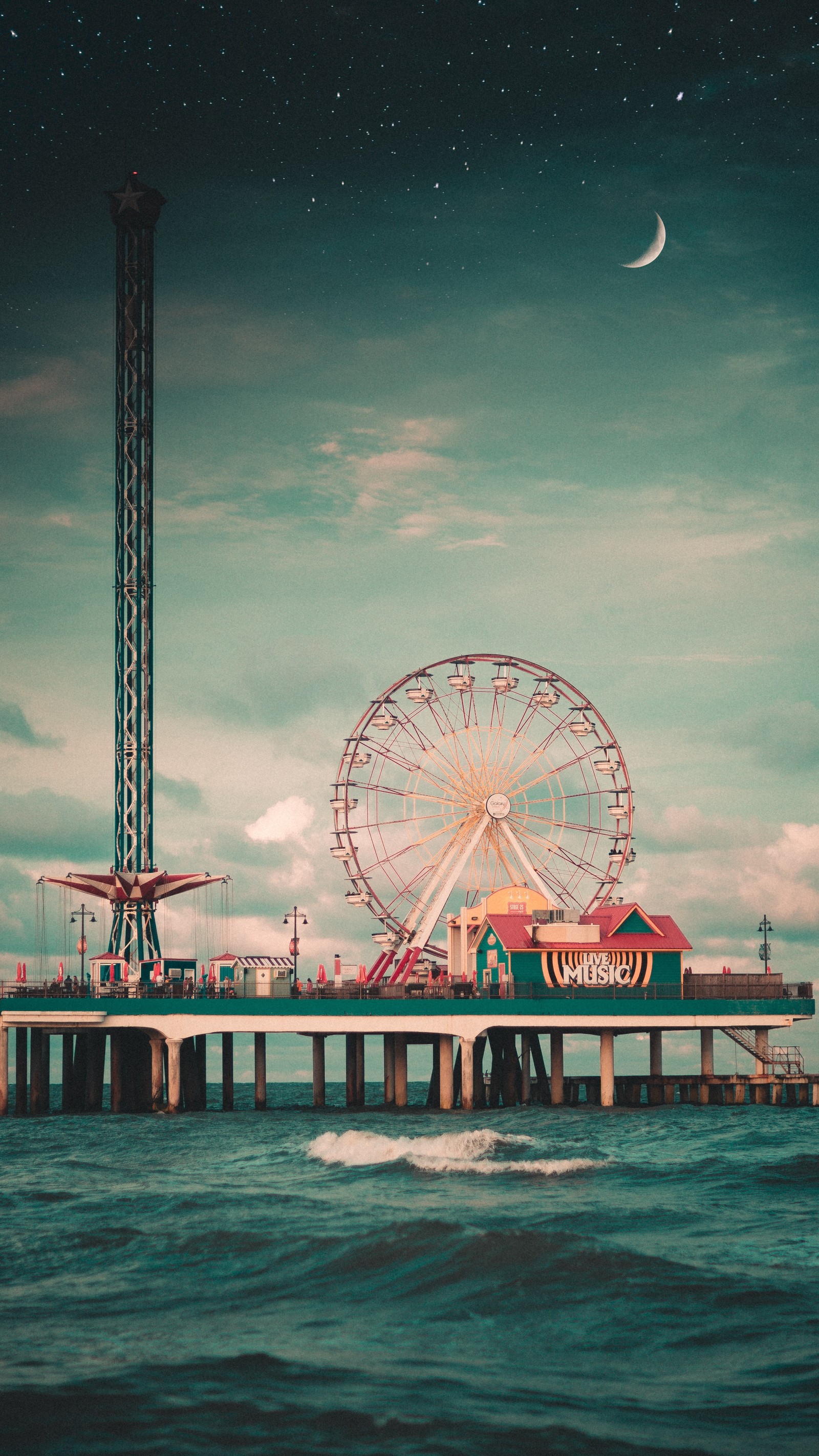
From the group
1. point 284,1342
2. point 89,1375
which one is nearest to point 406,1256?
point 284,1342

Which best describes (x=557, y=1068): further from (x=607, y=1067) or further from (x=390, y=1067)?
(x=390, y=1067)

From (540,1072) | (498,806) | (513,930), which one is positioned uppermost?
(498,806)

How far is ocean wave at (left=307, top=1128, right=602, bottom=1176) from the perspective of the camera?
40.7m

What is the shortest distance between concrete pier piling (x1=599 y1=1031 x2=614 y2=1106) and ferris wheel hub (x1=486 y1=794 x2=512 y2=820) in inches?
494

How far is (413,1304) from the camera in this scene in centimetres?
2466

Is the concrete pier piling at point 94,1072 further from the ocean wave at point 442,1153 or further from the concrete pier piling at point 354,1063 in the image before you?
the ocean wave at point 442,1153

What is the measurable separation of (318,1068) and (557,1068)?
11513 mm

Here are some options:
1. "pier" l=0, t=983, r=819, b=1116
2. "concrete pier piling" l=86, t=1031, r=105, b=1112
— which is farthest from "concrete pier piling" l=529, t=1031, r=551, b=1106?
"concrete pier piling" l=86, t=1031, r=105, b=1112

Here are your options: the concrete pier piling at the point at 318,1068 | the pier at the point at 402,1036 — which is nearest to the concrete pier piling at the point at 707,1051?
the pier at the point at 402,1036

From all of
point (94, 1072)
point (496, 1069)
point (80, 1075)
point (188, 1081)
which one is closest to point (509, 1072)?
point (496, 1069)

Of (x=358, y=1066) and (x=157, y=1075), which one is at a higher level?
(x=157, y=1075)

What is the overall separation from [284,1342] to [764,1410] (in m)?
7.18

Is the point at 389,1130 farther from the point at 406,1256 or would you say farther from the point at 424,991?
the point at 406,1256

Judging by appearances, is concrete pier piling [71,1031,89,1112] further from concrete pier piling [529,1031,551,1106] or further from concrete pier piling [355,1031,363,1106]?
concrete pier piling [529,1031,551,1106]
